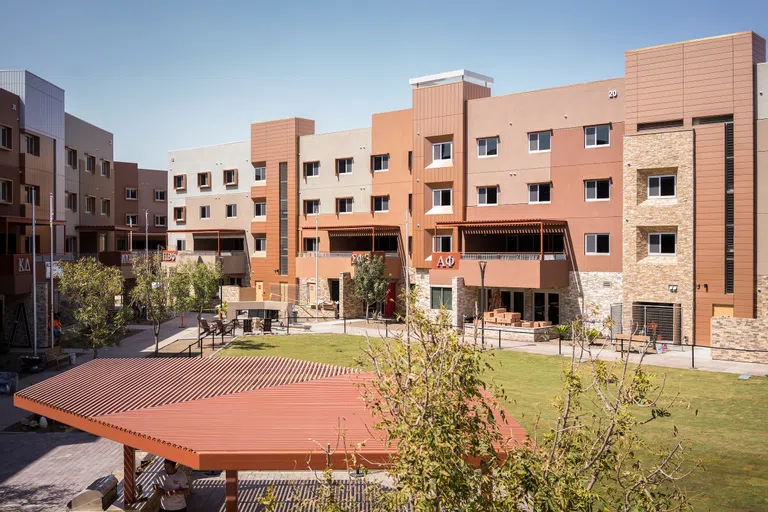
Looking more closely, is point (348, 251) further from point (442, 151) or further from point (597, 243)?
point (597, 243)

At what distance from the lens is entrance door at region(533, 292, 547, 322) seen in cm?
4281

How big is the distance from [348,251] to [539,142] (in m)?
18.3

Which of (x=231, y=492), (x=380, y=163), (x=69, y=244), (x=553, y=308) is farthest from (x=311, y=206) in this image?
(x=231, y=492)

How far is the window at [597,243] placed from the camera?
40.2 m

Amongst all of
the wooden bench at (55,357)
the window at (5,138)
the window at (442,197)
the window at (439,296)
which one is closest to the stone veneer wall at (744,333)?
the window at (439,296)

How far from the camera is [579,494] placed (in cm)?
648

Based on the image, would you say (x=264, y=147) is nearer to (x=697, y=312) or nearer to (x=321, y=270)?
(x=321, y=270)

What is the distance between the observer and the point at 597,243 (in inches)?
1597

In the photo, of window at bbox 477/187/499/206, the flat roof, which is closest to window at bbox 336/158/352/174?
window at bbox 477/187/499/206

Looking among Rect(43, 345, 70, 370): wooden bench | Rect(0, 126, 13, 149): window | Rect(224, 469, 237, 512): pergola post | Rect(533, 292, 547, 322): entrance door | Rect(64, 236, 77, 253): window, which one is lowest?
Rect(43, 345, 70, 370): wooden bench

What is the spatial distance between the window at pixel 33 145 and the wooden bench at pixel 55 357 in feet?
50.0

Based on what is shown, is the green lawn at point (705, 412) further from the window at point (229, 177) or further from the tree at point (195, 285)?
the window at point (229, 177)

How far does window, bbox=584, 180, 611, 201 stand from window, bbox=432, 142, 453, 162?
990 cm

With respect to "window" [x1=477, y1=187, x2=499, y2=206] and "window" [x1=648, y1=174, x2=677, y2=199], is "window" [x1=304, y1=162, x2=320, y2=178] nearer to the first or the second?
"window" [x1=477, y1=187, x2=499, y2=206]
